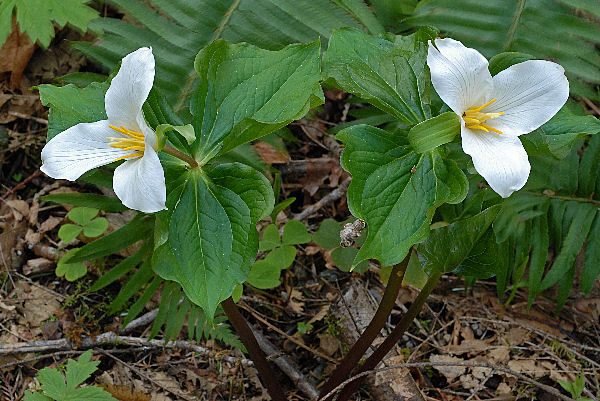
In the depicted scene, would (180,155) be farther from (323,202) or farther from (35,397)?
(323,202)

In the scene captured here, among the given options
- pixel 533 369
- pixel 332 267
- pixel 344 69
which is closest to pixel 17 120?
pixel 332 267

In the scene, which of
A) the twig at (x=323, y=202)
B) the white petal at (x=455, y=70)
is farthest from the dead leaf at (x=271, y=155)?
the white petal at (x=455, y=70)

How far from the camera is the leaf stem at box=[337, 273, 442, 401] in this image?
1.69 m

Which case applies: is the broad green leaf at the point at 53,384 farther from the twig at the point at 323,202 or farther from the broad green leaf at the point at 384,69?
the broad green leaf at the point at 384,69

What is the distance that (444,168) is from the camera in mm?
1422

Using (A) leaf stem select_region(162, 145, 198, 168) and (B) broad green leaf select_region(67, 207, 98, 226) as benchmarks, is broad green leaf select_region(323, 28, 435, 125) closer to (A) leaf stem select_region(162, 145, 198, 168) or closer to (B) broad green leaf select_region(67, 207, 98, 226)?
(A) leaf stem select_region(162, 145, 198, 168)

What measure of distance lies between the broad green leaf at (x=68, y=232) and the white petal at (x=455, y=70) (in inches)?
68.0

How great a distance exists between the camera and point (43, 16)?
244 cm

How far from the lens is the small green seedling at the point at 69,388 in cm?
187

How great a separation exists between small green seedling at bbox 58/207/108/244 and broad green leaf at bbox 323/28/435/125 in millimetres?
1406

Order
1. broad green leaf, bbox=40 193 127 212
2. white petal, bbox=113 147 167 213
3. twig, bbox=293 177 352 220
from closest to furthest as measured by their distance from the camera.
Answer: white petal, bbox=113 147 167 213
broad green leaf, bbox=40 193 127 212
twig, bbox=293 177 352 220

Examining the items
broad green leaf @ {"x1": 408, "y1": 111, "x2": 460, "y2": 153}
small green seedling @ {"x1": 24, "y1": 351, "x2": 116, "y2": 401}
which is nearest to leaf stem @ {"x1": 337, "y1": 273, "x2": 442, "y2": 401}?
broad green leaf @ {"x1": 408, "y1": 111, "x2": 460, "y2": 153}

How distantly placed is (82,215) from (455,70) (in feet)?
5.81

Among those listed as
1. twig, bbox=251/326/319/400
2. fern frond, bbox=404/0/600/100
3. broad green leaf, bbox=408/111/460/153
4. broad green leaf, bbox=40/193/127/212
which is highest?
fern frond, bbox=404/0/600/100
